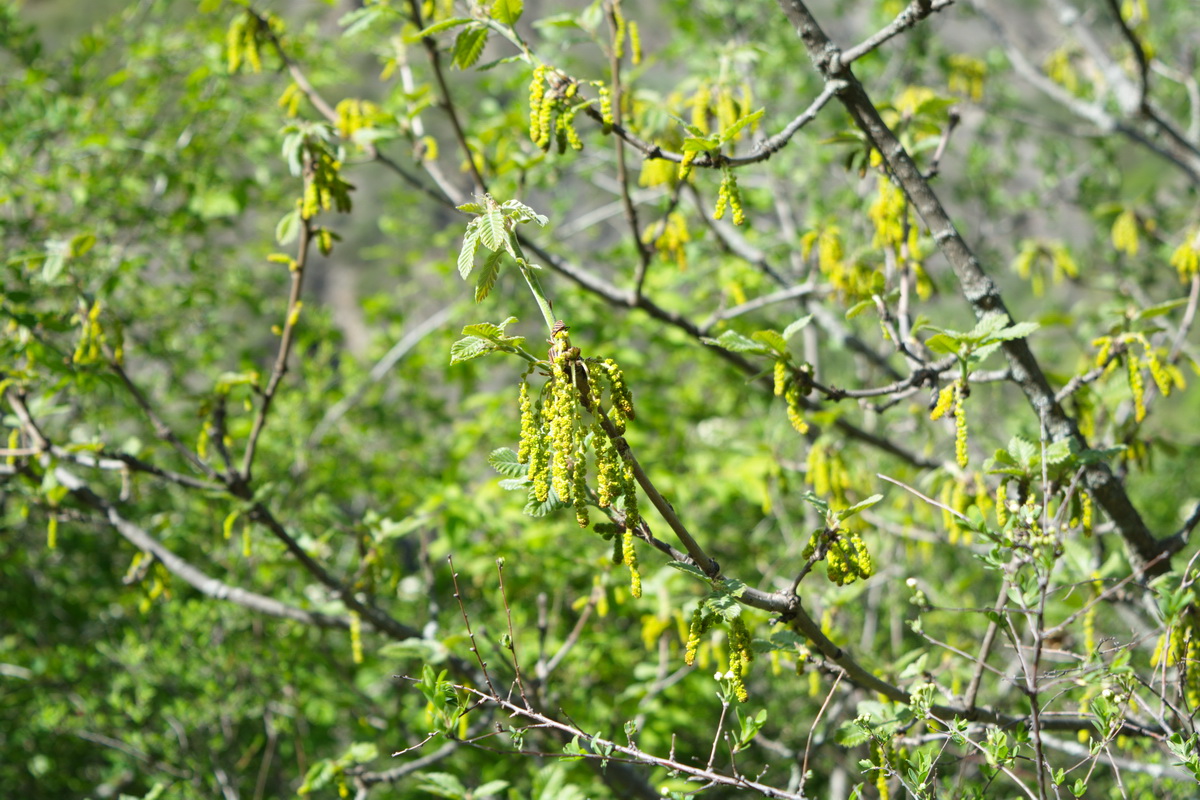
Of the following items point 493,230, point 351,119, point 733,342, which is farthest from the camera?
point 351,119

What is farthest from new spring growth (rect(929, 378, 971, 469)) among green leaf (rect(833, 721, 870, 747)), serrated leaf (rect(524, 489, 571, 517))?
serrated leaf (rect(524, 489, 571, 517))

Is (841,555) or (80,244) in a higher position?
(80,244)

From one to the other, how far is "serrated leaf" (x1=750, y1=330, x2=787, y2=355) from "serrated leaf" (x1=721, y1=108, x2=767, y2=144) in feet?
1.32

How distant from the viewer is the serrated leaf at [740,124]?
1.63 metres

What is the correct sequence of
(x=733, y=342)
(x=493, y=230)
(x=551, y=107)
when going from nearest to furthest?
1. (x=493, y=230)
2. (x=733, y=342)
3. (x=551, y=107)

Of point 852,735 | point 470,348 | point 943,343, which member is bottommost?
point 852,735

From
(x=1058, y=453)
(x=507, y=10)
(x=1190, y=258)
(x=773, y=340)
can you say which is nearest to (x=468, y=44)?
(x=507, y=10)

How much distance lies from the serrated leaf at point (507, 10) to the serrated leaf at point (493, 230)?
2.42 ft

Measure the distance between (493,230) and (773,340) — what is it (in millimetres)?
728

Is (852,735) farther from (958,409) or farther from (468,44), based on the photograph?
(468,44)

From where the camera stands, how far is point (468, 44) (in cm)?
202

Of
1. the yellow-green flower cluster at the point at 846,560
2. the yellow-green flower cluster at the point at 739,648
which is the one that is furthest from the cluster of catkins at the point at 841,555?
the yellow-green flower cluster at the point at 739,648

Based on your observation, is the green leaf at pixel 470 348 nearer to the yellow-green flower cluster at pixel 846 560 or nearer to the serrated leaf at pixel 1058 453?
the yellow-green flower cluster at pixel 846 560

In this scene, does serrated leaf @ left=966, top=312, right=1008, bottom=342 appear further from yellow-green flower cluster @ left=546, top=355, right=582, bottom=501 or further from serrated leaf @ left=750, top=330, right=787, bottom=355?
yellow-green flower cluster @ left=546, top=355, right=582, bottom=501
